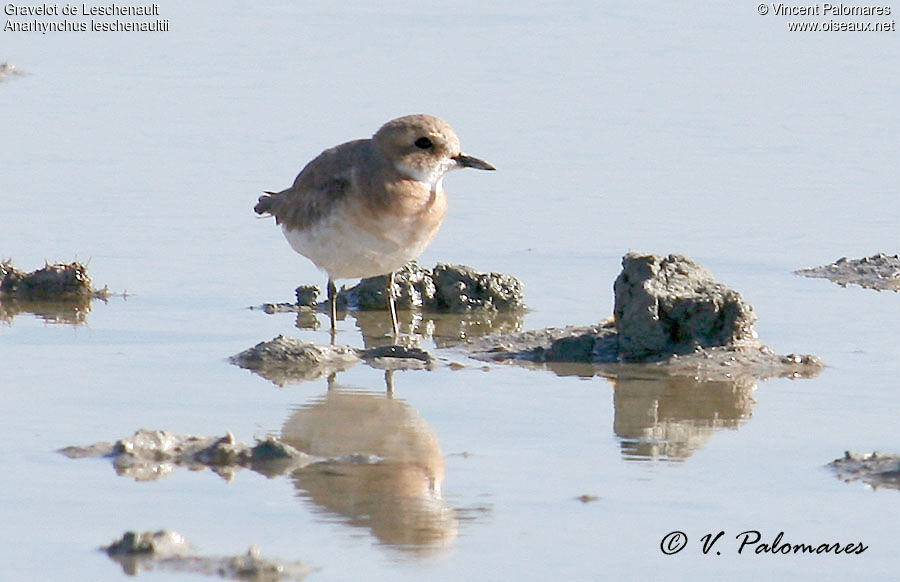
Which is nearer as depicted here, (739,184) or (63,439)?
(63,439)

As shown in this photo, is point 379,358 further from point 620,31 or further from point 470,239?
point 620,31

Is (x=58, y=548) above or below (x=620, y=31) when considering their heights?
below

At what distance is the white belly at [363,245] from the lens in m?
9.17

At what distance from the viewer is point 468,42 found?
17734 mm

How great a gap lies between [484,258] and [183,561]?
580 centimetres

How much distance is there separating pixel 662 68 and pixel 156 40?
4.90 m

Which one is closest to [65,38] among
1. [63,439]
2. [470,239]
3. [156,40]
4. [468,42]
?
[156,40]

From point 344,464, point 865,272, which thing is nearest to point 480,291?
point 865,272

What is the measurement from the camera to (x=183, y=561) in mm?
5547

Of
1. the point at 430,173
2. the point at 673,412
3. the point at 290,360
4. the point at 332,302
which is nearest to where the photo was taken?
the point at 673,412

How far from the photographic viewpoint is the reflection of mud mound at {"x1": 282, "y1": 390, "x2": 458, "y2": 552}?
19.9 feet

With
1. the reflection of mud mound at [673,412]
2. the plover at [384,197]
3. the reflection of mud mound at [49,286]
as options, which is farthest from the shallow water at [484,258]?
the plover at [384,197]

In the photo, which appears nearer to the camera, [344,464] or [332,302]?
[344,464]

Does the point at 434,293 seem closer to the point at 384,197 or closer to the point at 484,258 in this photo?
the point at 484,258
